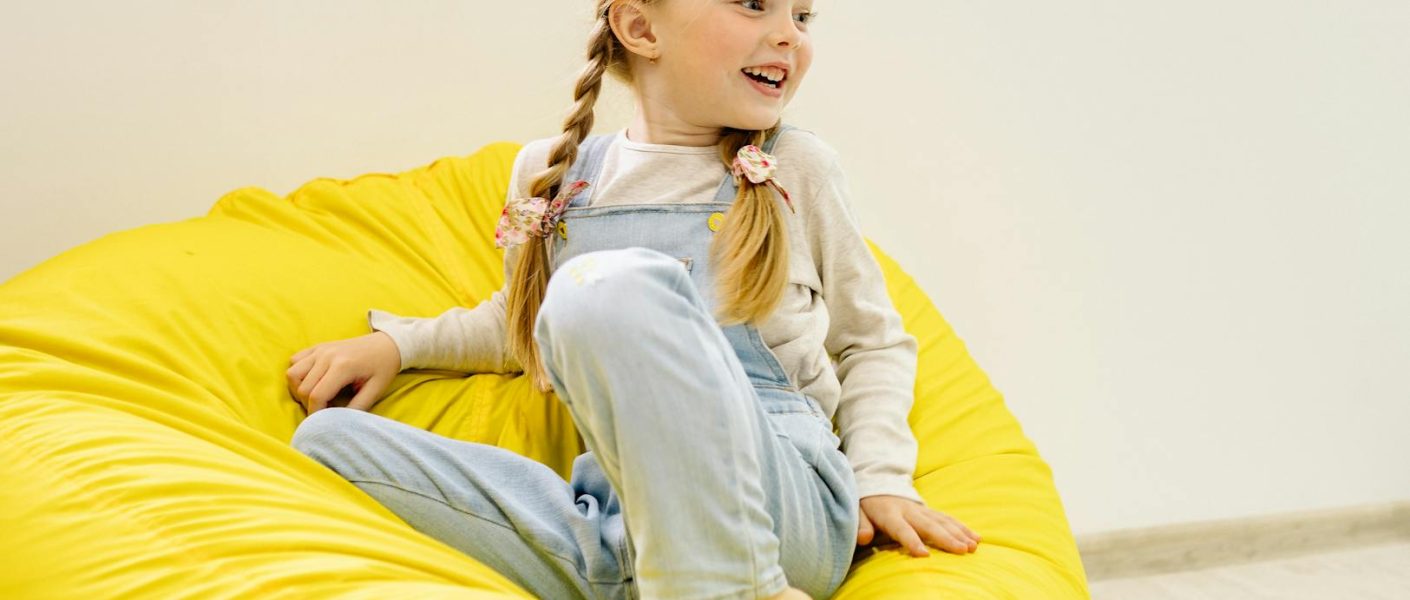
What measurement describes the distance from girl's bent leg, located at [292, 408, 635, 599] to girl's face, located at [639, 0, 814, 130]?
43 cm

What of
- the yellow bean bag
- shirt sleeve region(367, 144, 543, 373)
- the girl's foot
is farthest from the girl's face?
the girl's foot

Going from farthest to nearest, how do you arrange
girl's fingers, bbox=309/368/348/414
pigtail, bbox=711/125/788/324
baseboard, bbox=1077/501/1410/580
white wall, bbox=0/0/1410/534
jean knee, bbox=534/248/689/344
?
1. baseboard, bbox=1077/501/1410/580
2. white wall, bbox=0/0/1410/534
3. girl's fingers, bbox=309/368/348/414
4. pigtail, bbox=711/125/788/324
5. jean knee, bbox=534/248/689/344

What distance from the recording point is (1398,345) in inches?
83.8

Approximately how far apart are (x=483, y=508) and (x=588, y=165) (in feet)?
1.49

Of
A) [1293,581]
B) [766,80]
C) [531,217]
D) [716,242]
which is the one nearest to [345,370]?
[531,217]

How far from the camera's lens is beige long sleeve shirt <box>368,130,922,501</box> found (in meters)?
1.21

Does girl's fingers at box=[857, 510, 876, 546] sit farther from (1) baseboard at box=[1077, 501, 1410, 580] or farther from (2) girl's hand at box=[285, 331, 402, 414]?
(1) baseboard at box=[1077, 501, 1410, 580]

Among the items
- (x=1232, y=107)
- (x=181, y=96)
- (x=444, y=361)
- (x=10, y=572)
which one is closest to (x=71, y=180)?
(x=181, y=96)

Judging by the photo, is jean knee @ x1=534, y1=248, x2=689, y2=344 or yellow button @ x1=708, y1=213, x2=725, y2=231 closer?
jean knee @ x1=534, y1=248, x2=689, y2=344

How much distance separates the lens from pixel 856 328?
4.17ft

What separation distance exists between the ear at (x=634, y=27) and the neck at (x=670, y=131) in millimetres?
62

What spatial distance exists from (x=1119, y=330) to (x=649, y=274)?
1422 mm

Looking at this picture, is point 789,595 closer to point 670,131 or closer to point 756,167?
point 756,167

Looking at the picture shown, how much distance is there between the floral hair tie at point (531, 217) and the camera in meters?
1.30
